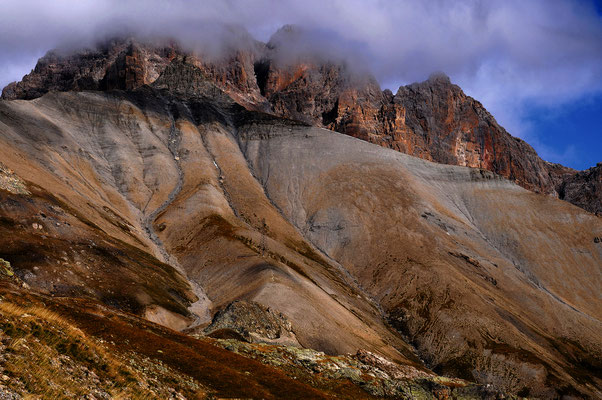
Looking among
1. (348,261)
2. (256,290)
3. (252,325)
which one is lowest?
(252,325)

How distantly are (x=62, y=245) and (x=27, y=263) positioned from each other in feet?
39.6

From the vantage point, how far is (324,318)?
3807 inches

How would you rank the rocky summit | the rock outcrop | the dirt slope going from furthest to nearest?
the dirt slope < the rock outcrop < the rocky summit

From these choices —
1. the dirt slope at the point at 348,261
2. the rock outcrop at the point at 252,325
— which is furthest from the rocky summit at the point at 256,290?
the dirt slope at the point at 348,261

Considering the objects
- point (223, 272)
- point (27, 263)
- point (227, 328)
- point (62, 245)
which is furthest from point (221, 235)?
point (227, 328)

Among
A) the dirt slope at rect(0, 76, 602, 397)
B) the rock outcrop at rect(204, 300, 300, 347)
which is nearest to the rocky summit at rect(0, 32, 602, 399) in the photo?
the rock outcrop at rect(204, 300, 300, 347)

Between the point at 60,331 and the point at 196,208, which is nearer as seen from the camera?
the point at 60,331

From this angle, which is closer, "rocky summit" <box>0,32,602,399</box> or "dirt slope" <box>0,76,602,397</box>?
"rocky summit" <box>0,32,602,399</box>

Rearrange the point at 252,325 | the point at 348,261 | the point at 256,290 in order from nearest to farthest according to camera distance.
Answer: the point at 252,325, the point at 256,290, the point at 348,261

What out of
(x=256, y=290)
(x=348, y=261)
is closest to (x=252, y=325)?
(x=256, y=290)

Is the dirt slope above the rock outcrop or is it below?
above

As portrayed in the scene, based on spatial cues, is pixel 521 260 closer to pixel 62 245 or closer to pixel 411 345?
pixel 411 345

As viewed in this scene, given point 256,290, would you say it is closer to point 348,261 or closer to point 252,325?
point 252,325

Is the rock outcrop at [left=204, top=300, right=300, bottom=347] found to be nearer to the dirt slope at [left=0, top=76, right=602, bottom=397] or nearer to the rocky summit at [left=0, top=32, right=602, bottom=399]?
the rocky summit at [left=0, top=32, right=602, bottom=399]
